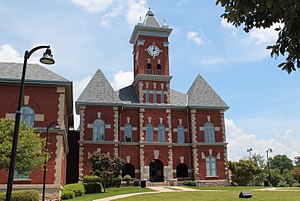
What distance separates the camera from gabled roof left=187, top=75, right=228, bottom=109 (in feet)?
149

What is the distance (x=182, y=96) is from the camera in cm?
4838

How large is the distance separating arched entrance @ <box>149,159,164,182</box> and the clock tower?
27.0ft

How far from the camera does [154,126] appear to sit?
43.6 metres

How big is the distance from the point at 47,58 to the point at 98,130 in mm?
30068

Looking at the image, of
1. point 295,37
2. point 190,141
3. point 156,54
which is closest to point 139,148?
point 190,141

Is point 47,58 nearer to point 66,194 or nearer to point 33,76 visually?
point 33,76

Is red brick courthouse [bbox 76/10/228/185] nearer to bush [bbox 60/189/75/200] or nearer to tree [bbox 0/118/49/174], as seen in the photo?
bush [bbox 60/189/75/200]

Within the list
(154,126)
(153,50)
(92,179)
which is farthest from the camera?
(153,50)

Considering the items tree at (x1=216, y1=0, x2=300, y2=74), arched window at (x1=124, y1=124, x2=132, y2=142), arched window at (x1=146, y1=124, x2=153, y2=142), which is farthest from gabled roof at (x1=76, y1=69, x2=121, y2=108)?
tree at (x1=216, y1=0, x2=300, y2=74)

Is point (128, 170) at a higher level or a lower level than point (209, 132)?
lower

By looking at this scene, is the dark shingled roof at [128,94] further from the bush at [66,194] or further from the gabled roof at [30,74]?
the bush at [66,194]

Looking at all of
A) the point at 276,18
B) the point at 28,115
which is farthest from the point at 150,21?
the point at 276,18

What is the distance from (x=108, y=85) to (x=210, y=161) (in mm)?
17004

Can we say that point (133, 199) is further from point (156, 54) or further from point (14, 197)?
point (156, 54)
